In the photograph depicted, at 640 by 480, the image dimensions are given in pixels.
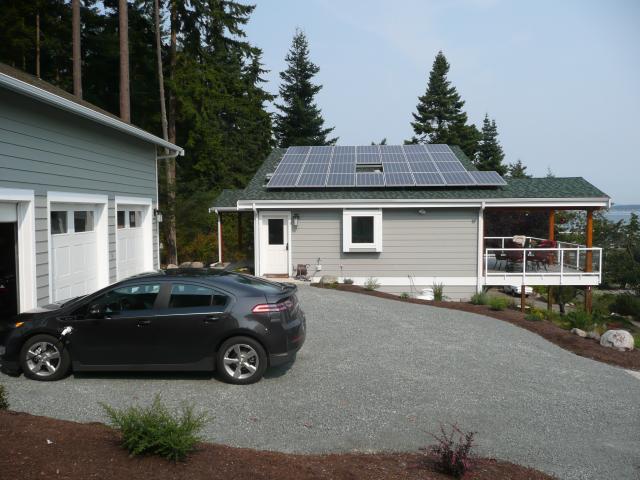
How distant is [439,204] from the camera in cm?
1722

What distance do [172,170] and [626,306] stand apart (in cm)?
1970

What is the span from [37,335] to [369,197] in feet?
39.1

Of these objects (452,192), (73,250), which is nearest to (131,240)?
(73,250)

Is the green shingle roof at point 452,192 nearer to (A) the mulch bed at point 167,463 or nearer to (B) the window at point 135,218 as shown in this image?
(B) the window at point 135,218

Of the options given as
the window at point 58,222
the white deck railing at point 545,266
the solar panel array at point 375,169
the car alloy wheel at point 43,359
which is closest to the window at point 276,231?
the solar panel array at point 375,169

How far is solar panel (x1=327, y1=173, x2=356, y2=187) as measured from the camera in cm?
1836

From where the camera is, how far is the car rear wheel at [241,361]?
7.16 m

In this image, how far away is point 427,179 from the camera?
1855cm

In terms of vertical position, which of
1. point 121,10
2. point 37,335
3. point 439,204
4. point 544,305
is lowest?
point 544,305

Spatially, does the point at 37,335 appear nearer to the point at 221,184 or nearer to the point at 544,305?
the point at 544,305

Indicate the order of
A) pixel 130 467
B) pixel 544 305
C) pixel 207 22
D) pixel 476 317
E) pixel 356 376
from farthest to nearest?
pixel 207 22 → pixel 544 305 → pixel 476 317 → pixel 356 376 → pixel 130 467

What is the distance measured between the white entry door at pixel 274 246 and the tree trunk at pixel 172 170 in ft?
16.2

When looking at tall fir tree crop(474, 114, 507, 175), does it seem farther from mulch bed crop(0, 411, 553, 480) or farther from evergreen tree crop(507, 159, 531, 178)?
mulch bed crop(0, 411, 553, 480)

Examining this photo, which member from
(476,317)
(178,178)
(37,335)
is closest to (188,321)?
(37,335)
